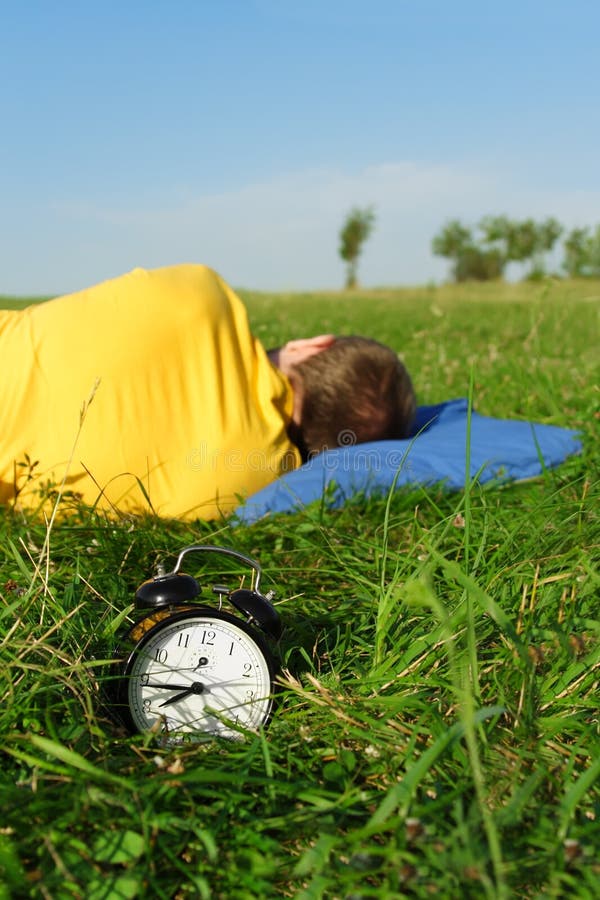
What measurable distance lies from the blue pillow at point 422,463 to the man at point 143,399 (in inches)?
7.1

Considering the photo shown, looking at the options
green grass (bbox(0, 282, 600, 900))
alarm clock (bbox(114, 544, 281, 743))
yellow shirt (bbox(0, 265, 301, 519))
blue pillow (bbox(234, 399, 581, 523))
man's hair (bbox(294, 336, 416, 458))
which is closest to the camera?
green grass (bbox(0, 282, 600, 900))

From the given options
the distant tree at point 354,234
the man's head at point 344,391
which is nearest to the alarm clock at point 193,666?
the man's head at point 344,391

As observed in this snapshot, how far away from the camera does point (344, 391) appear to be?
4.01 meters

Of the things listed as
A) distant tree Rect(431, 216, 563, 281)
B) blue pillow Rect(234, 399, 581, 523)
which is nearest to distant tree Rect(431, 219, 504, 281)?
distant tree Rect(431, 216, 563, 281)

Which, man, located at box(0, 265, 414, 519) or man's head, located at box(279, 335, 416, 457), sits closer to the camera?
man, located at box(0, 265, 414, 519)

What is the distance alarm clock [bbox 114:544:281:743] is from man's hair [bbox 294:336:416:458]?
2155 millimetres

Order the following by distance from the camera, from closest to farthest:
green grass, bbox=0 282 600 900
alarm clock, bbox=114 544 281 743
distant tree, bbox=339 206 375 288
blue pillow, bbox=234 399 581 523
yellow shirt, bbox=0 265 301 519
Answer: green grass, bbox=0 282 600 900, alarm clock, bbox=114 544 281 743, yellow shirt, bbox=0 265 301 519, blue pillow, bbox=234 399 581 523, distant tree, bbox=339 206 375 288

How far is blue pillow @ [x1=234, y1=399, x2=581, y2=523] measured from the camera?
3477 mm

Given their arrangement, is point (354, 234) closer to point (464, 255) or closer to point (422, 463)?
point (464, 255)

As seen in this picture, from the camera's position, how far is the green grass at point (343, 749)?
56.2 inches

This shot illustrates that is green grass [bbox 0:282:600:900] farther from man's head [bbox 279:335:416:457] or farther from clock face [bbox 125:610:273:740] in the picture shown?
man's head [bbox 279:335:416:457]

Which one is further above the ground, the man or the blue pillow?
the man

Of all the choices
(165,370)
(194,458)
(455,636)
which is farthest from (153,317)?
(455,636)

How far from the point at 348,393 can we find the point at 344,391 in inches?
1.0
